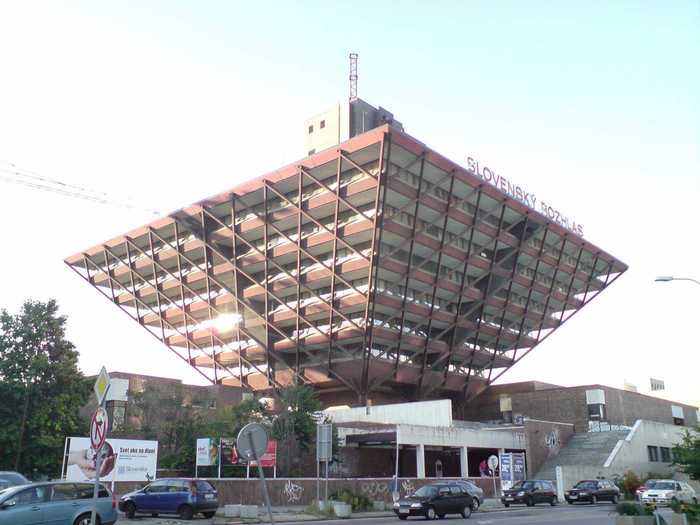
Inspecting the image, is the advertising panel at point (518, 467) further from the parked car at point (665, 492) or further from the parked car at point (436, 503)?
the parked car at point (436, 503)

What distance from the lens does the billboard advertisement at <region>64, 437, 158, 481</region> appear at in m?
26.7

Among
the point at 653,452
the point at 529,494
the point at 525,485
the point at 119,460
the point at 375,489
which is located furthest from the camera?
the point at 653,452

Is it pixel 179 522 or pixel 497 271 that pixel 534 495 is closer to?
pixel 179 522

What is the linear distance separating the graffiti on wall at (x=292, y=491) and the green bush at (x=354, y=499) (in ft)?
8.44

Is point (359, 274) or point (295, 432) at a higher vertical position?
point (359, 274)

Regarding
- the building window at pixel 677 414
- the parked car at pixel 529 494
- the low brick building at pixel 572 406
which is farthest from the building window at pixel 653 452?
the building window at pixel 677 414

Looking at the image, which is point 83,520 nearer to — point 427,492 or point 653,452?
point 427,492

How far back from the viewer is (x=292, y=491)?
110 ft

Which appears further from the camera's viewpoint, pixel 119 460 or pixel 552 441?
pixel 552 441

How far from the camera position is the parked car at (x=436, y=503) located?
87.4ft

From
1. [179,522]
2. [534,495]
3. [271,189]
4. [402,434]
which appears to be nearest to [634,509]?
[179,522]

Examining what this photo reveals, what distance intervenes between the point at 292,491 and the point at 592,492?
59.0 ft

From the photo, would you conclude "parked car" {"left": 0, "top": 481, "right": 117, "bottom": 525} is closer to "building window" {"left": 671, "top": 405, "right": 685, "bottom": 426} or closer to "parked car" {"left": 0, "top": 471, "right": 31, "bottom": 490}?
"parked car" {"left": 0, "top": 471, "right": 31, "bottom": 490}

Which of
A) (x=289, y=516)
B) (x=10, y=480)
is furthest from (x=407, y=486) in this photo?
(x=10, y=480)
